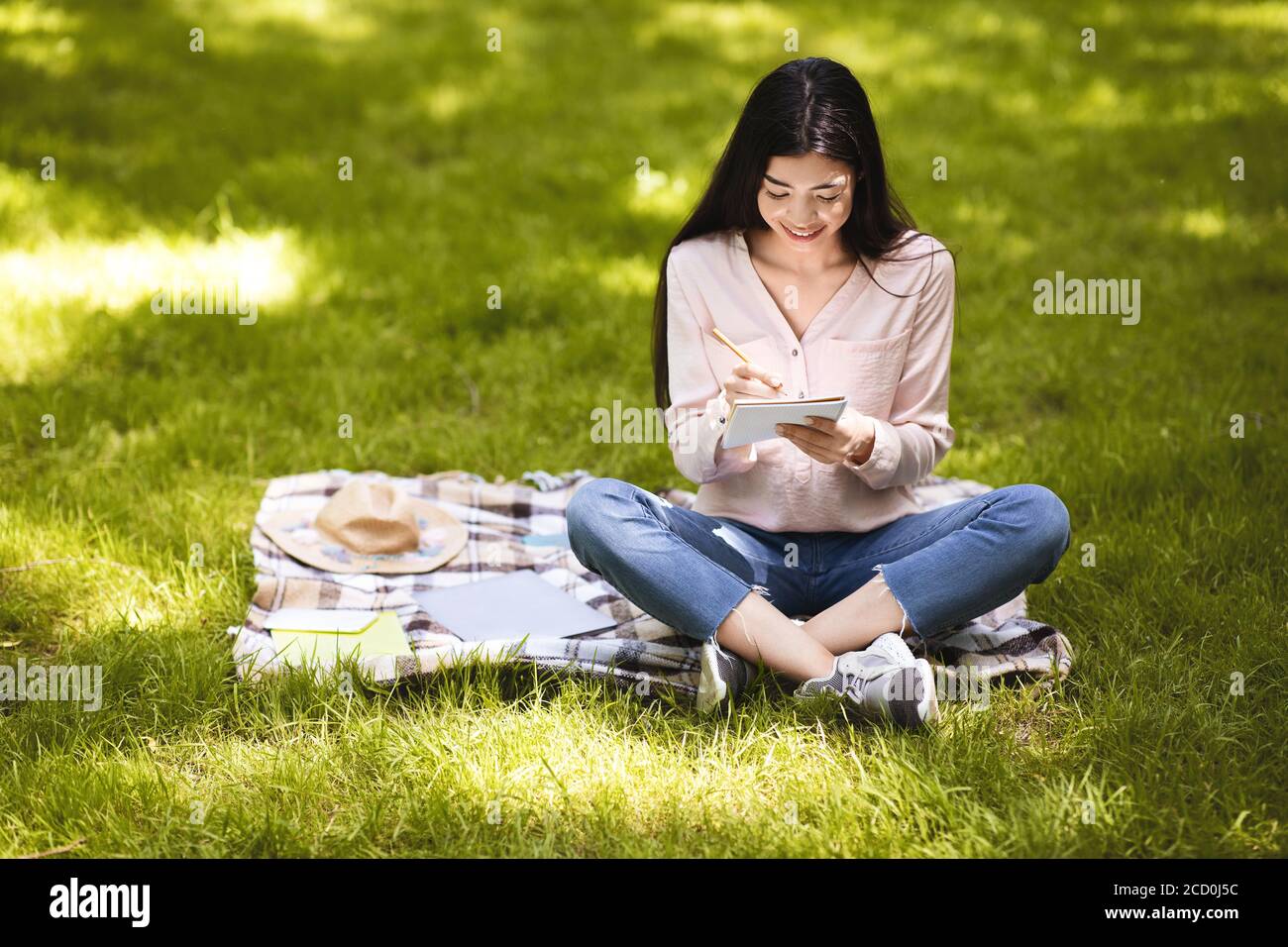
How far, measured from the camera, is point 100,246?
5.35 metres

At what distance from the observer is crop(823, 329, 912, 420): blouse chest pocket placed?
10.2 feet

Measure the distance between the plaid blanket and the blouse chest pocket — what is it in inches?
23.4

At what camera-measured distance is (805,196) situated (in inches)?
114

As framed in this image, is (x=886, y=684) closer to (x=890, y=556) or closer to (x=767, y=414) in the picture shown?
(x=890, y=556)

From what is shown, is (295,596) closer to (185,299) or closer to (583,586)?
(583,586)

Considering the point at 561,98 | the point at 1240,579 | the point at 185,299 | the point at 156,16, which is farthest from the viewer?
the point at 156,16

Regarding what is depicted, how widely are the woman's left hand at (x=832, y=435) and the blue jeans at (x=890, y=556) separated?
11.4 inches

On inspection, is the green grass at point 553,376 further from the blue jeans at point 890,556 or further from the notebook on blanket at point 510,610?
the notebook on blanket at point 510,610

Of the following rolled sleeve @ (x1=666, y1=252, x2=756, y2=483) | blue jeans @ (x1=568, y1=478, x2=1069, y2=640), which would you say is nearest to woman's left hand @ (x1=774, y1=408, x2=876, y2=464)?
rolled sleeve @ (x1=666, y1=252, x2=756, y2=483)

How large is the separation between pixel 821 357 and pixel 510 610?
1.04m

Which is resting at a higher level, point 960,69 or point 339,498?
point 960,69

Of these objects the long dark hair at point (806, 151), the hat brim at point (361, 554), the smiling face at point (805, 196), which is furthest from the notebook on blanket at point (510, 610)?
the smiling face at point (805, 196)
